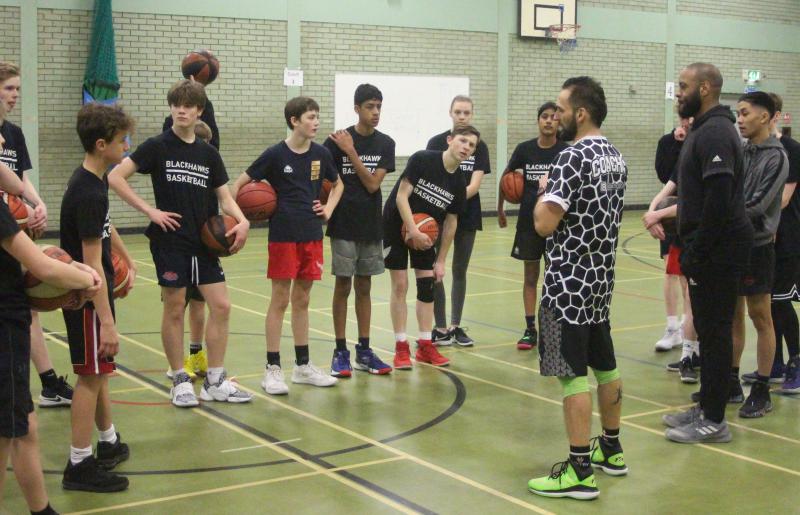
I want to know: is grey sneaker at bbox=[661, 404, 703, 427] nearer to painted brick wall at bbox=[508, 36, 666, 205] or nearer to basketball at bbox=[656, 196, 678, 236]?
basketball at bbox=[656, 196, 678, 236]

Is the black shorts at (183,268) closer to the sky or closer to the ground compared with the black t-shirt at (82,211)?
closer to the ground

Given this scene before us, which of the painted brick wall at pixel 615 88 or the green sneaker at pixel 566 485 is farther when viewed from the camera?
the painted brick wall at pixel 615 88

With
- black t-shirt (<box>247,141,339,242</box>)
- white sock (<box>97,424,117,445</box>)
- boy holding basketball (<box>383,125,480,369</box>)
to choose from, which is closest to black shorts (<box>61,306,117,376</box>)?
white sock (<box>97,424,117,445</box>)

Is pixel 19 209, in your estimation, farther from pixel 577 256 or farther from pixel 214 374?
pixel 577 256

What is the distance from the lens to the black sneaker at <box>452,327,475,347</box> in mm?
7648

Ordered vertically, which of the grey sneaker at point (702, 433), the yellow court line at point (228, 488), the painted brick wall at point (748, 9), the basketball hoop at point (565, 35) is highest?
the painted brick wall at point (748, 9)

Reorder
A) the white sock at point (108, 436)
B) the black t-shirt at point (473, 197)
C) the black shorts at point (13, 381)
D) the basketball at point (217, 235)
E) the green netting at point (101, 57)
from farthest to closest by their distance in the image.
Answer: the green netting at point (101, 57) → the black t-shirt at point (473, 197) → the basketball at point (217, 235) → the white sock at point (108, 436) → the black shorts at point (13, 381)

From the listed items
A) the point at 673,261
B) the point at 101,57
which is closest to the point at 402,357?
the point at 673,261

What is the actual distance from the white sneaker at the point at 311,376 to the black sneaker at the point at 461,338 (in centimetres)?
157

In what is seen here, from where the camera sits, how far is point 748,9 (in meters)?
22.1

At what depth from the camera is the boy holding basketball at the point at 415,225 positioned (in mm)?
6758

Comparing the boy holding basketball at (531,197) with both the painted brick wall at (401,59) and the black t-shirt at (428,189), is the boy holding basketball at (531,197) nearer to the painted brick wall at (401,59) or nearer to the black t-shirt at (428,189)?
the black t-shirt at (428,189)

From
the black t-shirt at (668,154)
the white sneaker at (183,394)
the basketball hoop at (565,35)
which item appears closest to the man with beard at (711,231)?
the black t-shirt at (668,154)

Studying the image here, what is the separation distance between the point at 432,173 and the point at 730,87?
56.1 feet
